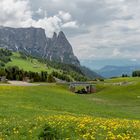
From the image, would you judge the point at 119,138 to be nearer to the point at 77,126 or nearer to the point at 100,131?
the point at 100,131

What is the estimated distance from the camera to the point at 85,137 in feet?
49.0

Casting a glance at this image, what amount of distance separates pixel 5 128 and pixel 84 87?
144 meters

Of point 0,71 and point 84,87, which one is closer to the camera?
point 84,87

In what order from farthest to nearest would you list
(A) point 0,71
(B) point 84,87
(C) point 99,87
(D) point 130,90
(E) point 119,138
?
(A) point 0,71
(B) point 84,87
(C) point 99,87
(D) point 130,90
(E) point 119,138

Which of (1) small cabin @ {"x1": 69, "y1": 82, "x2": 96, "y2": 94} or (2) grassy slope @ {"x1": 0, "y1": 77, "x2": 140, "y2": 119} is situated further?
(1) small cabin @ {"x1": 69, "y1": 82, "x2": 96, "y2": 94}

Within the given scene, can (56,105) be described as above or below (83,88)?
below

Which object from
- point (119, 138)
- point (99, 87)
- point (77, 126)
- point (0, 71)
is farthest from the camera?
point (0, 71)

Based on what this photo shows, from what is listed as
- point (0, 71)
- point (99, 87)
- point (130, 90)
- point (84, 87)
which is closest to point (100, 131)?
point (130, 90)

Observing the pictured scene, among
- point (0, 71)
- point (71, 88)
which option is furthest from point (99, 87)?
point (0, 71)

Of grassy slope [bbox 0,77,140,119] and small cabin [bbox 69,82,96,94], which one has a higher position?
small cabin [bbox 69,82,96,94]

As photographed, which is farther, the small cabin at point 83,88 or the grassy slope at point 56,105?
the small cabin at point 83,88

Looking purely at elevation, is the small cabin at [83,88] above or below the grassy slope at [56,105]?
above

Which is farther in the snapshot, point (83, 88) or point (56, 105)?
point (83, 88)

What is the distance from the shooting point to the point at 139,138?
15.9 m
